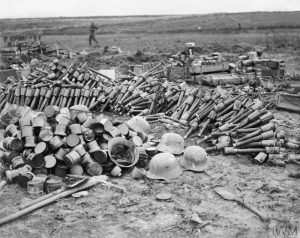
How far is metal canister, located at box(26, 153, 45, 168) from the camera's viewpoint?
7.29 m

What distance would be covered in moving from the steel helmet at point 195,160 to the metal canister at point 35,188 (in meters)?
2.80

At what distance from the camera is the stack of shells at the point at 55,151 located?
718 cm

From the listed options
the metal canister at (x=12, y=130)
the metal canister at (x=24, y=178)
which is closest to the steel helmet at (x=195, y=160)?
the metal canister at (x=24, y=178)

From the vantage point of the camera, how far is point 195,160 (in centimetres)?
785

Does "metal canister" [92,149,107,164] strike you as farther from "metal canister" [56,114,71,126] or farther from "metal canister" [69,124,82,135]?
"metal canister" [56,114,71,126]

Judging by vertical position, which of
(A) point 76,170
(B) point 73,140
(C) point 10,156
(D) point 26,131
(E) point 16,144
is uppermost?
(D) point 26,131

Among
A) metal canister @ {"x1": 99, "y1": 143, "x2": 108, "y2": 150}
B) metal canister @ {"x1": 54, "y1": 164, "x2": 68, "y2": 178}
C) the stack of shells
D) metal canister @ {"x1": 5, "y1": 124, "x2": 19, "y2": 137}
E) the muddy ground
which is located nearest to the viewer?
the muddy ground

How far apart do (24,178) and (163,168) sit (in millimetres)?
2508

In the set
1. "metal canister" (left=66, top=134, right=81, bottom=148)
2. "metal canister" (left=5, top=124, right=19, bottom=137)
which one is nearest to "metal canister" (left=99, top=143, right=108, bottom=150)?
"metal canister" (left=66, top=134, right=81, bottom=148)

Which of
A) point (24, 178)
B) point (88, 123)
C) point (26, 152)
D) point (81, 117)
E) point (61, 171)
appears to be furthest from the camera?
point (81, 117)

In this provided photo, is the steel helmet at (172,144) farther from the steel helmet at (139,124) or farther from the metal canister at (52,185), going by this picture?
the metal canister at (52,185)

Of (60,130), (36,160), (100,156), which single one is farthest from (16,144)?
(100,156)

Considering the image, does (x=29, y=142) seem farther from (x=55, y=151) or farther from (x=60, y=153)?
(x=60, y=153)

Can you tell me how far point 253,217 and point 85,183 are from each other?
2.89 metres
